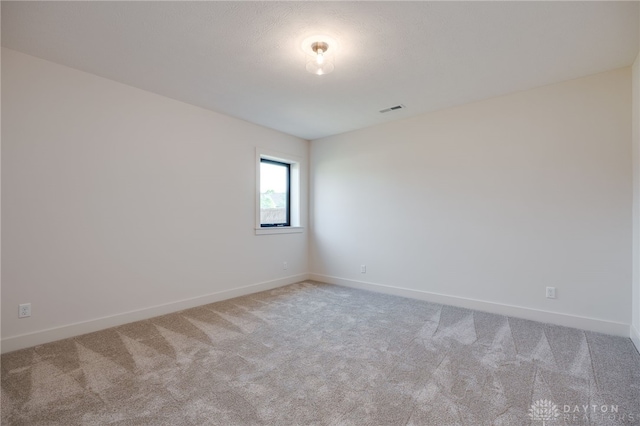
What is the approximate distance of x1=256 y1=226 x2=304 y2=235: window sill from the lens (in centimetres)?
444

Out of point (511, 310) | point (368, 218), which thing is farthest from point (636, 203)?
point (368, 218)

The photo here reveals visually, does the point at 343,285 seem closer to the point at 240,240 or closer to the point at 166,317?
the point at 240,240

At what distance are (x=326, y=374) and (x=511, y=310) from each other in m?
2.38

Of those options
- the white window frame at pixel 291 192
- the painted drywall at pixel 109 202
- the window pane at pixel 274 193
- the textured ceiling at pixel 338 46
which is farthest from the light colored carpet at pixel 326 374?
the textured ceiling at pixel 338 46

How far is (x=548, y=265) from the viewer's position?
122 inches

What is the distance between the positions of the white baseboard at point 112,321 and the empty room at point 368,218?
0.02 m

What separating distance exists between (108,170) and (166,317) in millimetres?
1650

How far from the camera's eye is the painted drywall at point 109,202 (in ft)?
8.14

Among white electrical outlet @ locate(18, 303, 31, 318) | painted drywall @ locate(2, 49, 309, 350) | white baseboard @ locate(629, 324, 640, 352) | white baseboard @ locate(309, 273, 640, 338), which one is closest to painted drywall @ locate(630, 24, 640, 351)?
white baseboard @ locate(629, 324, 640, 352)

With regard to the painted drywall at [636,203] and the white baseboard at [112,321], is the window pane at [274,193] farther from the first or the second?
the painted drywall at [636,203]

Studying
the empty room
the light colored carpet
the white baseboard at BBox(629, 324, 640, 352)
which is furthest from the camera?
the white baseboard at BBox(629, 324, 640, 352)

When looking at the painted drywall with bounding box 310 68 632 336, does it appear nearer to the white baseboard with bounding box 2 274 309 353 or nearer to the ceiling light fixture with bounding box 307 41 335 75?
the white baseboard with bounding box 2 274 309 353

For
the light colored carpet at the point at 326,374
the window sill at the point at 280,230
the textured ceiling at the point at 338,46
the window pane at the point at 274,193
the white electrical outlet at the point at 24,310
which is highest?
the textured ceiling at the point at 338,46

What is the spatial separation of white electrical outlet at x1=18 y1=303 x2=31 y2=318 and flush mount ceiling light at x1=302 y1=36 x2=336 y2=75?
3091mm
